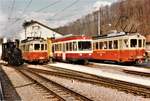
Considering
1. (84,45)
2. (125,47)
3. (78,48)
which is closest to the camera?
(125,47)

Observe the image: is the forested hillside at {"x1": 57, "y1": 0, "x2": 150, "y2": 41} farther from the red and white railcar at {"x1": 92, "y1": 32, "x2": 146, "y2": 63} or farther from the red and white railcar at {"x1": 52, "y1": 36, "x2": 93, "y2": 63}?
the red and white railcar at {"x1": 92, "y1": 32, "x2": 146, "y2": 63}

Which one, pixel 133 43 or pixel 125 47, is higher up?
pixel 133 43

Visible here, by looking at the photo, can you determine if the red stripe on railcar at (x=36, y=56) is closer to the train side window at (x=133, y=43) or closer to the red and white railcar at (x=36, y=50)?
the red and white railcar at (x=36, y=50)

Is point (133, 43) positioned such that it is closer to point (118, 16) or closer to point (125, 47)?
point (125, 47)

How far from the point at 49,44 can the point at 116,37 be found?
612 inches

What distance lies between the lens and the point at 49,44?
47.3m

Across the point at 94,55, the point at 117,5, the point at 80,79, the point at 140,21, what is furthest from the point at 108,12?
the point at 80,79

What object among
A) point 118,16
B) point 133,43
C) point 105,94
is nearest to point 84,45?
point 133,43

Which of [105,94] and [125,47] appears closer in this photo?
[105,94]

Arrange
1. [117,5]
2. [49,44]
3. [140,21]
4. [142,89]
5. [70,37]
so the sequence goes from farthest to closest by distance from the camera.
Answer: [117,5] → [140,21] → [49,44] → [70,37] → [142,89]

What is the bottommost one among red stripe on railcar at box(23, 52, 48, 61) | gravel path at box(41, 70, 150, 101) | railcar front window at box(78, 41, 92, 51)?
gravel path at box(41, 70, 150, 101)

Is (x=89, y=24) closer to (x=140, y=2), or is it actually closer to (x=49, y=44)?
(x=140, y=2)

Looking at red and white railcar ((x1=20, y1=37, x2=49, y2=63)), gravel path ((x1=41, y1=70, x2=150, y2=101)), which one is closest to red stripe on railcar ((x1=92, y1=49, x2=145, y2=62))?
red and white railcar ((x1=20, y1=37, x2=49, y2=63))

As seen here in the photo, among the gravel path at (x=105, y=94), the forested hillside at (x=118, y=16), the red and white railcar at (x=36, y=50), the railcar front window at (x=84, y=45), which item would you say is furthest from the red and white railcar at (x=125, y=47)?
the forested hillside at (x=118, y=16)
